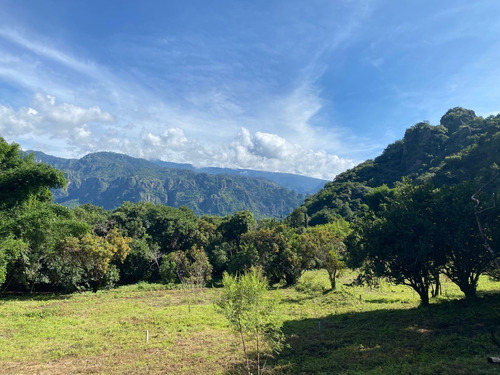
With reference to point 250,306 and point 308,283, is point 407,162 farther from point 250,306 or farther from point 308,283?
point 250,306

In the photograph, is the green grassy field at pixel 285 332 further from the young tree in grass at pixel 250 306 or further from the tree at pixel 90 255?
the tree at pixel 90 255

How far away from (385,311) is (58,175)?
27071 mm

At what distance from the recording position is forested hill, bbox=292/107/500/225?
96.5 metres

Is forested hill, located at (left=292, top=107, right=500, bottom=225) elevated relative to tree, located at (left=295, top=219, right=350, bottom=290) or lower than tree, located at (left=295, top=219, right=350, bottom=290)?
elevated

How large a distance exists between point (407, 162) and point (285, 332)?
11937 cm

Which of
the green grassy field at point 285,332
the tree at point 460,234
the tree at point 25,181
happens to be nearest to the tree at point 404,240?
the tree at point 460,234

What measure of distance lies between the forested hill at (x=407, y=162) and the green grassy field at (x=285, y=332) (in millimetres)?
64400

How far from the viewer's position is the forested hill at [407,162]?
96500mm

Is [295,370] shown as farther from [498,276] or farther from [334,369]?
[498,276]

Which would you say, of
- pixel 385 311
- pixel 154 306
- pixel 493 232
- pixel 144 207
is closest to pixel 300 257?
pixel 385 311

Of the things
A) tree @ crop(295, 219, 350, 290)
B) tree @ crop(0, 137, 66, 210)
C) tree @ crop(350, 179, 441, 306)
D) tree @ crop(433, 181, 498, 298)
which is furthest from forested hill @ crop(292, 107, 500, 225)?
tree @ crop(0, 137, 66, 210)

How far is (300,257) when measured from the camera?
40938 millimetres

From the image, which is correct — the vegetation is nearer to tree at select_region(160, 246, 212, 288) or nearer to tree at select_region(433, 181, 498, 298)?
tree at select_region(433, 181, 498, 298)

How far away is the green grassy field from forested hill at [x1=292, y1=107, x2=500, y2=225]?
64400 millimetres
